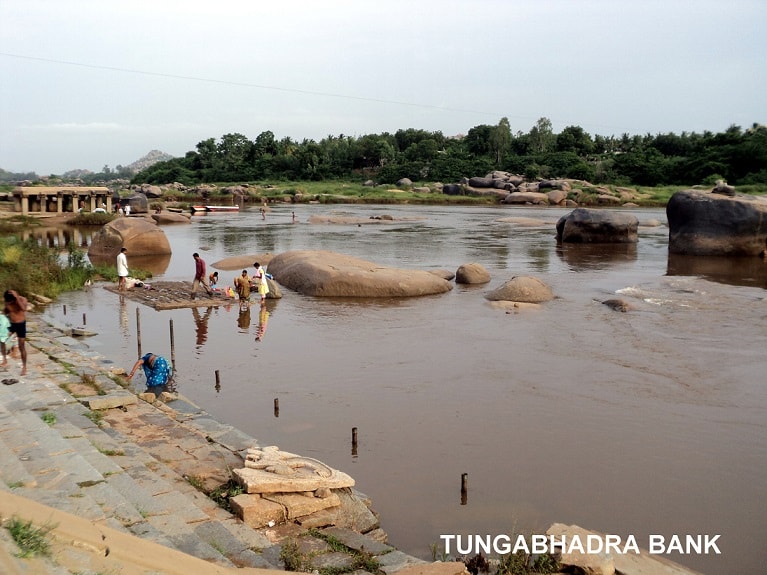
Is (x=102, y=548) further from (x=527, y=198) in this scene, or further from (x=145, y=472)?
(x=527, y=198)

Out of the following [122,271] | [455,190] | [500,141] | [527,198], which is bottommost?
[122,271]

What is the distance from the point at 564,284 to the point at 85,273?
50.1ft

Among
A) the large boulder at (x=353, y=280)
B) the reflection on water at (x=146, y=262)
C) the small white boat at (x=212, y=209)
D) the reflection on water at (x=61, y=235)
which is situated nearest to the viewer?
the large boulder at (x=353, y=280)

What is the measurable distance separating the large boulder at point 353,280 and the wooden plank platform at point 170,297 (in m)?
2.38

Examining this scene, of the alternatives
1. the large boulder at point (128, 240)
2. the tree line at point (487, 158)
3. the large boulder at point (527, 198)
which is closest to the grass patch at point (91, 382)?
the large boulder at point (128, 240)

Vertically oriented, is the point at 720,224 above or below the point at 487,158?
below

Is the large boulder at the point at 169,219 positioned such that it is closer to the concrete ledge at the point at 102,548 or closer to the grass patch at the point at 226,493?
the grass patch at the point at 226,493

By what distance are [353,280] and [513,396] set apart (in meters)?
9.15

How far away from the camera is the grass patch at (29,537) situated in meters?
4.31

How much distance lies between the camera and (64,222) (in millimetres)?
43219

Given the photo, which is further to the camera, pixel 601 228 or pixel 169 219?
pixel 169 219

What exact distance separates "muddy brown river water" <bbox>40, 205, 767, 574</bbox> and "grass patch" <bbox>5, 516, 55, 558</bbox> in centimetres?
363

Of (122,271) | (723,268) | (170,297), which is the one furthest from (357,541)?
(723,268)

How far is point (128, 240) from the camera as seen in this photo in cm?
2858
